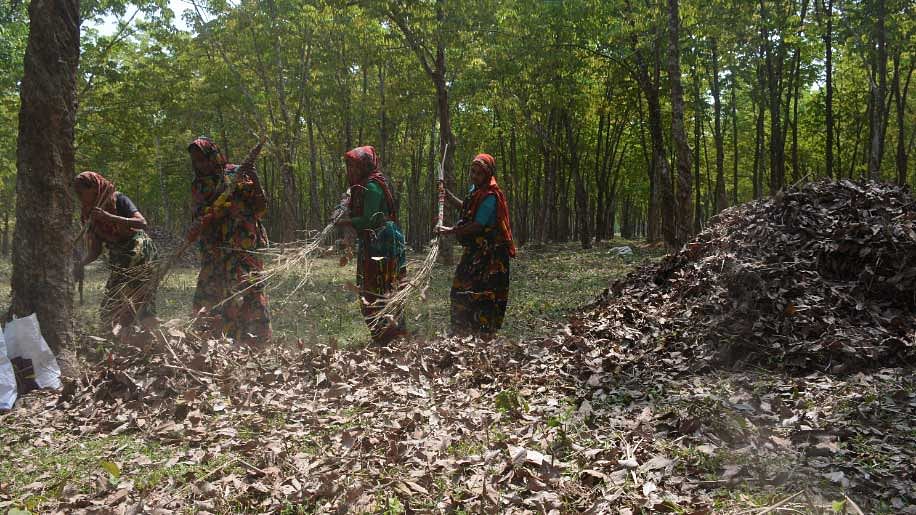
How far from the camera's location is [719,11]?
1238 centimetres

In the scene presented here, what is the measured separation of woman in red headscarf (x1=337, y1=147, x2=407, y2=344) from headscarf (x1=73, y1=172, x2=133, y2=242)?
232cm

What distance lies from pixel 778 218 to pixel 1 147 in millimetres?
18365

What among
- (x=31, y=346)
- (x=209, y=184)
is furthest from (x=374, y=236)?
(x=31, y=346)

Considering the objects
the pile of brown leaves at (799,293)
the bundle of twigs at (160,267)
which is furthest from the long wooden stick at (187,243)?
the pile of brown leaves at (799,293)

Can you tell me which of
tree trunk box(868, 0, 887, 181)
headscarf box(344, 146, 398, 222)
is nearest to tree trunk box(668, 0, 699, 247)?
tree trunk box(868, 0, 887, 181)

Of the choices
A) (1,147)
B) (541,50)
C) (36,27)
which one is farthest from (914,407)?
(1,147)

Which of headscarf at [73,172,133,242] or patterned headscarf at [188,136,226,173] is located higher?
patterned headscarf at [188,136,226,173]

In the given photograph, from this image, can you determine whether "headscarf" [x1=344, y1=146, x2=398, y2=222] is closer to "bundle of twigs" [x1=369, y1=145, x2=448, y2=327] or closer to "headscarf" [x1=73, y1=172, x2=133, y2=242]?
"bundle of twigs" [x1=369, y1=145, x2=448, y2=327]

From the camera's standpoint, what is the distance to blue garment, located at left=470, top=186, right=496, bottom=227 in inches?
222

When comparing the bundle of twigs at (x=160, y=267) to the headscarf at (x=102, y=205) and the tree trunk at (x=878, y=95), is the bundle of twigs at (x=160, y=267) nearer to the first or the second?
the headscarf at (x=102, y=205)

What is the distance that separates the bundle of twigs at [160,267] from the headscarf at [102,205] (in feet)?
1.76

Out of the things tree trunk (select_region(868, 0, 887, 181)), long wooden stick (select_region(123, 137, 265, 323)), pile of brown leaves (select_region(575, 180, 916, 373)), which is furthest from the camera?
tree trunk (select_region(868, 0, 887, 181))

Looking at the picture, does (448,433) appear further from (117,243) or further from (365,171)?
(117,243)

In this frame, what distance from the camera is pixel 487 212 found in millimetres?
5648
